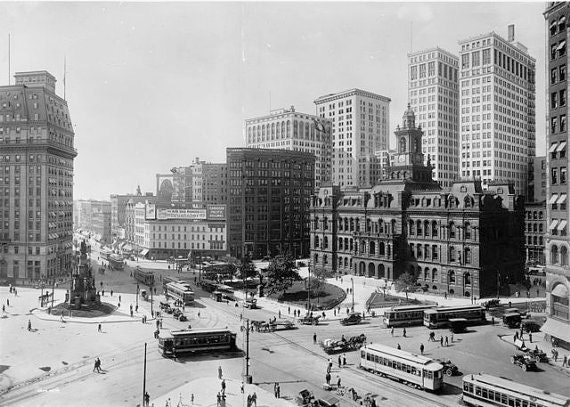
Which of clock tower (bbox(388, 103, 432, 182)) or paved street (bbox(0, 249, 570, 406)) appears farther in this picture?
clock tower (bbox(388, 103, 432, 182))

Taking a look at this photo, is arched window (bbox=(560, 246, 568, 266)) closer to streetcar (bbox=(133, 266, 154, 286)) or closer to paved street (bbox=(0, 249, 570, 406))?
paved street (bbox=(0, 249, 570, 406))

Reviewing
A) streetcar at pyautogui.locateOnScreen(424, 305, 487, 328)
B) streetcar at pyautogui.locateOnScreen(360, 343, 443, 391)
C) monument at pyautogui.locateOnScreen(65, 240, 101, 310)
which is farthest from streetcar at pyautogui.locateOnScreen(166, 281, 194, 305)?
streetcar at pyautogui.locateOnScreen(360, 343, 443, 391)

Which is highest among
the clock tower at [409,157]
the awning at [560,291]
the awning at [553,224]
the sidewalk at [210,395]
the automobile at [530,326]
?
the clock tower at [409,157]

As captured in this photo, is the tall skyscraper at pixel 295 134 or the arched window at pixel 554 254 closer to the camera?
the arched window at pixel 554 254

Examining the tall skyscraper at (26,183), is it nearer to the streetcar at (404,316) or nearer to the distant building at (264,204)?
the distant building at (264,204)

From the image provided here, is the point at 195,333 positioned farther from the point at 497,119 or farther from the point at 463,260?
the point at 497,119

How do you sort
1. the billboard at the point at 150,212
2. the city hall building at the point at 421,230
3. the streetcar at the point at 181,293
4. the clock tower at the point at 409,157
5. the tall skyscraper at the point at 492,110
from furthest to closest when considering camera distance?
the tall skyscraper at the point at 492,110 → the billboard at the point at 150,212 → the clock tower at the point at 409,157 → the city hall building at the point at 421,230 → the streetcar at the point at 181,293

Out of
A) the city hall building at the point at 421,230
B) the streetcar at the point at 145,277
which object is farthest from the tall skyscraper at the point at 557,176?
the streetcar at the point at 145,277
